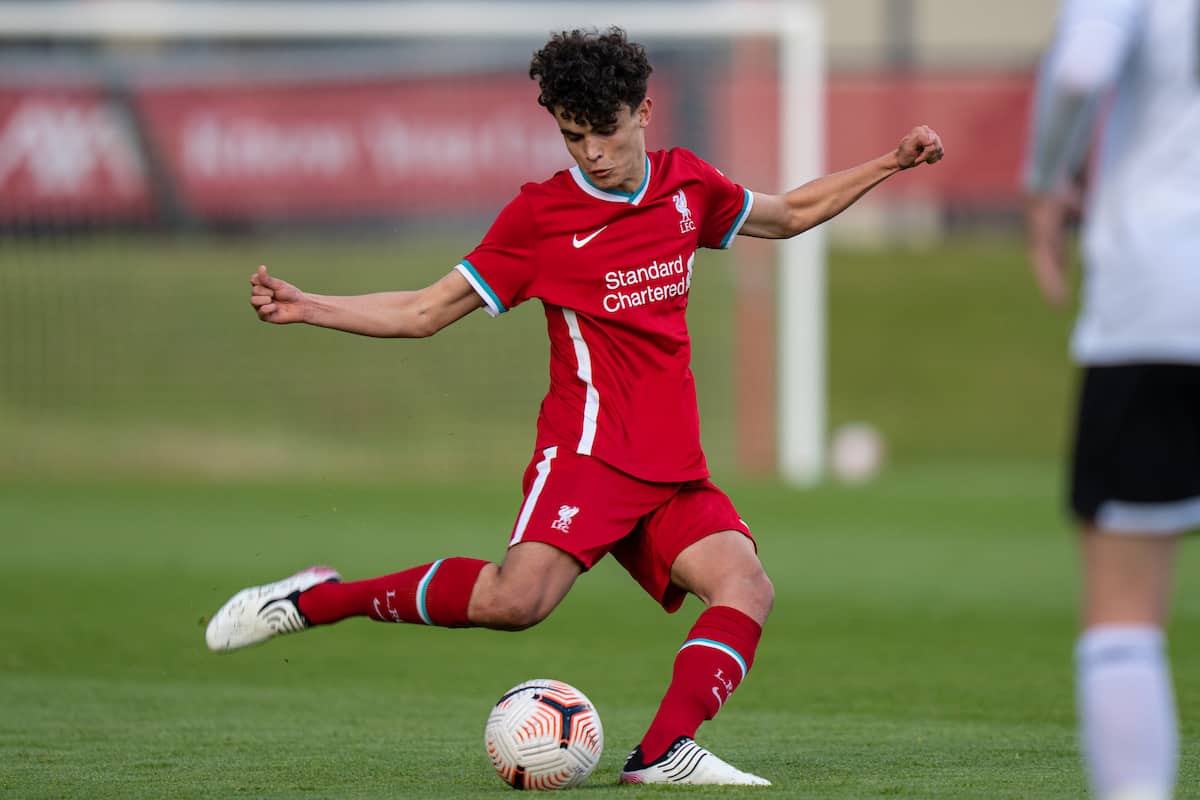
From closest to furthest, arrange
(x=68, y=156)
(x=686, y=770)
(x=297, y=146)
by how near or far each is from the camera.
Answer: (x=686, y=770) < (x=68, y=156) < (x=297, y=146)

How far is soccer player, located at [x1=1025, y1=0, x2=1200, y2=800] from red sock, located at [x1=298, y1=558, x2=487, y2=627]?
225 centimetres

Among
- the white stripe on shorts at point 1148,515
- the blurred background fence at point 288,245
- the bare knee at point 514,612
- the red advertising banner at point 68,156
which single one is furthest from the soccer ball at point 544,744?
the red advertising banner at point 68,156

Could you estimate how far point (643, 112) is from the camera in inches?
215

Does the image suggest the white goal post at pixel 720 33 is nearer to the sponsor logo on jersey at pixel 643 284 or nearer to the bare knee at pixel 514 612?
the sponsor logo on jersey at pixel 643 284

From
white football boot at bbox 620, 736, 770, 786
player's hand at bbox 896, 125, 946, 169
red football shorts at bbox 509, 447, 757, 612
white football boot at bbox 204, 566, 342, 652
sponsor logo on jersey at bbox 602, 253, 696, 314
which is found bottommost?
white football boot at bbox 620, 736, 770, 786

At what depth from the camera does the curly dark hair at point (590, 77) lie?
5.22 meters

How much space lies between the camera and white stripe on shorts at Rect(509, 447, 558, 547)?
17.8 feet

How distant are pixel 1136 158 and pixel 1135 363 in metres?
0.40

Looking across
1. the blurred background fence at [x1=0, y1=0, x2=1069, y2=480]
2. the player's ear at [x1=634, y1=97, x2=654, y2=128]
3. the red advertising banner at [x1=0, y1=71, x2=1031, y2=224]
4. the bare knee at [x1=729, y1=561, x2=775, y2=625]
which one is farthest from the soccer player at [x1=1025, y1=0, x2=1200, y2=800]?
the red advertising banner at [x1=0, y1=71, x2=1031, y2=224]

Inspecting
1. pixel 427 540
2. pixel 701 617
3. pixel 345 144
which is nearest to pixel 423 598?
pixel 701 617

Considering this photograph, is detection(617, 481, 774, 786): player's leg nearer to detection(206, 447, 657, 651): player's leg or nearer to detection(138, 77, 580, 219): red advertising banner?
detection(206, 447, 657, 651): player's leg

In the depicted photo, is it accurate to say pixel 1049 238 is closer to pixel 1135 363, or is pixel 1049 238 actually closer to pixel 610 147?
pixel 1135 363

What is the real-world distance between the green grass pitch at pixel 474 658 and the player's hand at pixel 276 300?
1.28 meters

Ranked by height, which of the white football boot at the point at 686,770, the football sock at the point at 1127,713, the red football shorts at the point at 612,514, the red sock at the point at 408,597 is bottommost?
the white football boot at the point at 686,770
